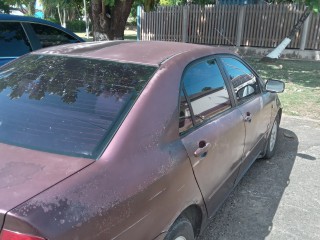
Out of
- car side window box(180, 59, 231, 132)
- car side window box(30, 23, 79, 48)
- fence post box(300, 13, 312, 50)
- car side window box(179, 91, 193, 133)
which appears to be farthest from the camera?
fence post box(300, 13, 312, 50)

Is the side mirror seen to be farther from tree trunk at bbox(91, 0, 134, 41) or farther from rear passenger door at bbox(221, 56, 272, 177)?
tree trunk at bbox(91, 0, 134, 41)

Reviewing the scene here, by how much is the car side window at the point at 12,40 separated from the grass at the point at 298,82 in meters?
4.93

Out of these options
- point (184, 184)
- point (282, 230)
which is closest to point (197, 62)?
point (184, 184)

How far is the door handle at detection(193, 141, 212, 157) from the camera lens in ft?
7.73

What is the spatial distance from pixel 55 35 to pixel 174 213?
477 centimetres

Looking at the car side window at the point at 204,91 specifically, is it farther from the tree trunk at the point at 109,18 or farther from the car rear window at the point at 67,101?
the tree trunk at the point at 109,18

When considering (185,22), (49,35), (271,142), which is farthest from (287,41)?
(49,35)

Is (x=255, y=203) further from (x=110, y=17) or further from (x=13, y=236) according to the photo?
(x=110, y=17)

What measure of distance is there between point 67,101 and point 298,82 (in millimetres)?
8463

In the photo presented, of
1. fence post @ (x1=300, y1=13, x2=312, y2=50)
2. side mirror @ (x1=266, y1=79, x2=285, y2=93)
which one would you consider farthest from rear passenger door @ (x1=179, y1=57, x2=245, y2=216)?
fence post @ (x1=300, y1=13, x2=312, y2=50)

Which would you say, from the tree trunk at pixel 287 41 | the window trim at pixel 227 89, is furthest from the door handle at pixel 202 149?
the tree trunk at pixel 287 41

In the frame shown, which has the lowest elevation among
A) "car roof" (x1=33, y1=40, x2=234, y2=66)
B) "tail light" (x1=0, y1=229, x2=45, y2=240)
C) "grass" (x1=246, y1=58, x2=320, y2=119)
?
"grass" (x1=246, y1=58, x2=320, y2=119)

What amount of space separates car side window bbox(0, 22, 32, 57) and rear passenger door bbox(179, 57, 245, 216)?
3.50 metres

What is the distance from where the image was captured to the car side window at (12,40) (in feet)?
17.3
